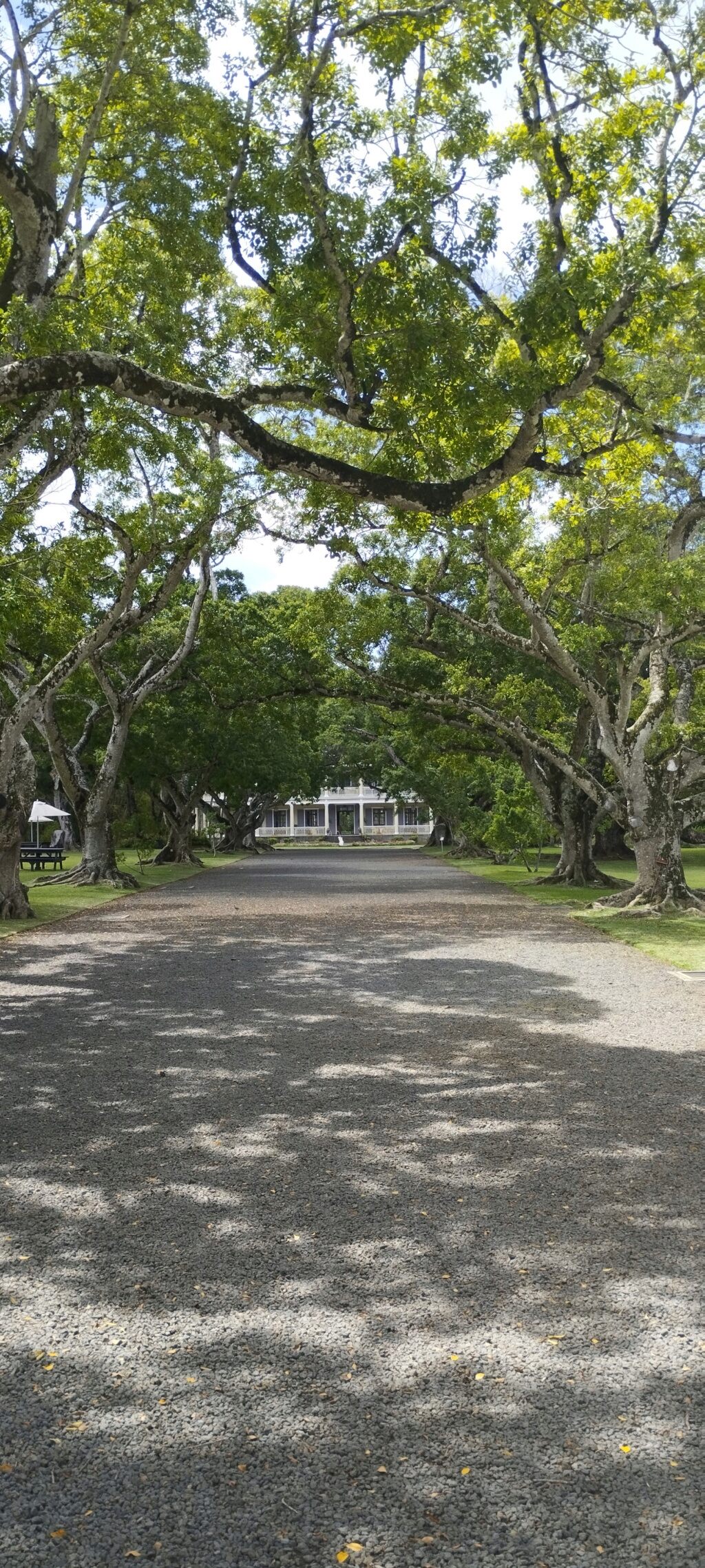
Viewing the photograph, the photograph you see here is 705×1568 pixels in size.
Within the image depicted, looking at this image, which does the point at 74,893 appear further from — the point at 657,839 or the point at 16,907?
the point at 657,839

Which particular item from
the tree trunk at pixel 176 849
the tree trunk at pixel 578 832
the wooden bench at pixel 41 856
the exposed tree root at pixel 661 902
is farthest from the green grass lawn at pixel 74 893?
the tree trunk at pixel 578 832

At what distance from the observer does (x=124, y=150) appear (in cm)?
1268

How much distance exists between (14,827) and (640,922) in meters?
9.76

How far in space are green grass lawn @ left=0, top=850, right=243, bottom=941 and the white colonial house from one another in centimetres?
5113

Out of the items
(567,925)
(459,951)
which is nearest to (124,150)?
(459,951)

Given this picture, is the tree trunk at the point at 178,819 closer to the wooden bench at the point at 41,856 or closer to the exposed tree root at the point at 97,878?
the wooden bench at the point at 41,856

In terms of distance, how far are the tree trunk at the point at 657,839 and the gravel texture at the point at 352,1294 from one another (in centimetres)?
997

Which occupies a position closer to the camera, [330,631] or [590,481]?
[590,481]

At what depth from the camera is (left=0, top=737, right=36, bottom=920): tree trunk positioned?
18.4m

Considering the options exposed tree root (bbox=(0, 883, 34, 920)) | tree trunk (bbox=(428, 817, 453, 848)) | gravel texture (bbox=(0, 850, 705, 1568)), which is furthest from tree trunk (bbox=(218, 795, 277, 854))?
gravel texture (bbox=(0, 850, 705, 1568))

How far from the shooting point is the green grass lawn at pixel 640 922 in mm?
13055

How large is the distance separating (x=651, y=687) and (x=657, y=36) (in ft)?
30.4

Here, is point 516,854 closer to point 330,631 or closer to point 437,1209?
point 330,631

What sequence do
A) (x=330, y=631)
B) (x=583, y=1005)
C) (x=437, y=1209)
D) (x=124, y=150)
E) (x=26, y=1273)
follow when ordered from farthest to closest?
(x=330, y=631) < (x=124, y=150) < (x=583, y=1005) < (x=437, y=1209) < (x=26, y=1273)
